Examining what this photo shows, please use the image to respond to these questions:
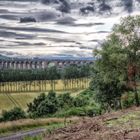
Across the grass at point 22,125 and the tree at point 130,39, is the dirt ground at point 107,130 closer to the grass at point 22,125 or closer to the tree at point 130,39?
the grass at point 22,125

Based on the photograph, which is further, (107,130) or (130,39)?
(130,39)

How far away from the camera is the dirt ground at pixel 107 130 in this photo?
701 inches

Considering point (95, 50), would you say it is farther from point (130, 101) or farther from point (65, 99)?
point (65, 99)

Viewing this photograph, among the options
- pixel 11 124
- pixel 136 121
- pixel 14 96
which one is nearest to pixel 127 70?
pixel 11 124

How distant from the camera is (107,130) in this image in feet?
63.9

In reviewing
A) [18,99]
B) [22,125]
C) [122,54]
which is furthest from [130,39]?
[18,99]

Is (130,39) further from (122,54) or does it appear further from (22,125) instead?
(22,125)

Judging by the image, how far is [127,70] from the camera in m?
56.3

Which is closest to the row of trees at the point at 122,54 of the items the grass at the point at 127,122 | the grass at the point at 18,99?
the grass at the point at 127,122

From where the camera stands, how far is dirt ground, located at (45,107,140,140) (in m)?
17.8

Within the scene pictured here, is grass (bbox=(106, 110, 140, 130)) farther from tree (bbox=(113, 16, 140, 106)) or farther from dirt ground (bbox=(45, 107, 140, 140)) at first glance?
tree (bbox=(113, 16, 140, 106))

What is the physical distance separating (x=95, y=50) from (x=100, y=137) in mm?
41873

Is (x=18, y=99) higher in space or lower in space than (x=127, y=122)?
lower

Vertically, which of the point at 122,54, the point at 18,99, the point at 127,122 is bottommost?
the point at 18,99
